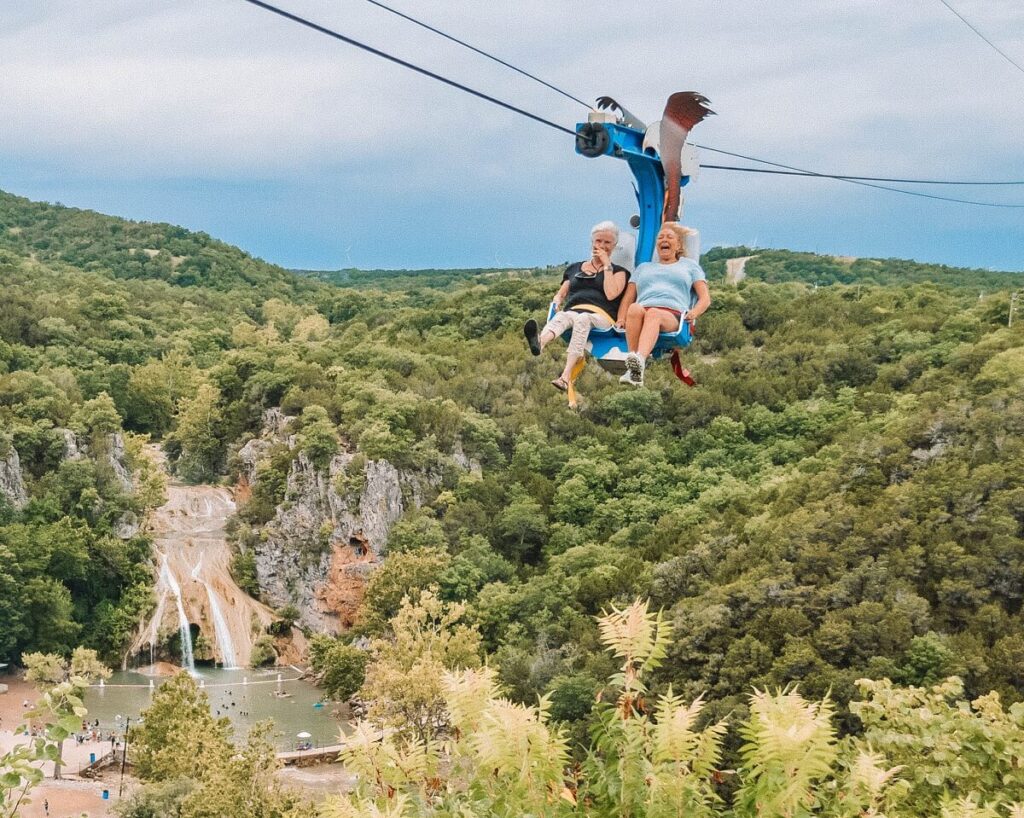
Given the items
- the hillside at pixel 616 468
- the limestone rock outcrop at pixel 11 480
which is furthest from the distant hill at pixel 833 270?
the limestone rock outcrop at pixel 11 480

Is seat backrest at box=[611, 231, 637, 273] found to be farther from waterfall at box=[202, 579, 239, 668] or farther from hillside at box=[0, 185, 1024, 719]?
waterfall at box=[202, 579, 239, 668]

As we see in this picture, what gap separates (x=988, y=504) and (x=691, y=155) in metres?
25.1

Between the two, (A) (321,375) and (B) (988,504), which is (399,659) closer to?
(B) (988,504)

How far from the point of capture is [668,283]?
1212 cm

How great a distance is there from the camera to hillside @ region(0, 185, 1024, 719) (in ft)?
106

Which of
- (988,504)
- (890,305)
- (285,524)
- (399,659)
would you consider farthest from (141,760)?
(890,305)

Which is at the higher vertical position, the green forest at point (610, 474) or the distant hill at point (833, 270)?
the distant hill at point (833, 270)

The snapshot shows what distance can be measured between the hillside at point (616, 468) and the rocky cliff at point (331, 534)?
473mm

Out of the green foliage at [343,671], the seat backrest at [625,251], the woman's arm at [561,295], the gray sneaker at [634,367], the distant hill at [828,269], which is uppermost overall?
the distant hill at [828,269]

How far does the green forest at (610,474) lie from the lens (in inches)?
1254

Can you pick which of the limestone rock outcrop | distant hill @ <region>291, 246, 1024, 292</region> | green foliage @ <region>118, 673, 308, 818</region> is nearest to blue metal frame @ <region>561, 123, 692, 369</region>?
green foliage @ <region>118, 673, 308, 818</region>

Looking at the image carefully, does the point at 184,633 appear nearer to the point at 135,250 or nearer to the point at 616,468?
the point at 616,468

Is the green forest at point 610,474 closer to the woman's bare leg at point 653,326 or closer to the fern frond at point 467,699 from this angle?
the woman's bare leg at point 653,326

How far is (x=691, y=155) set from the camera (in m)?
12.0
